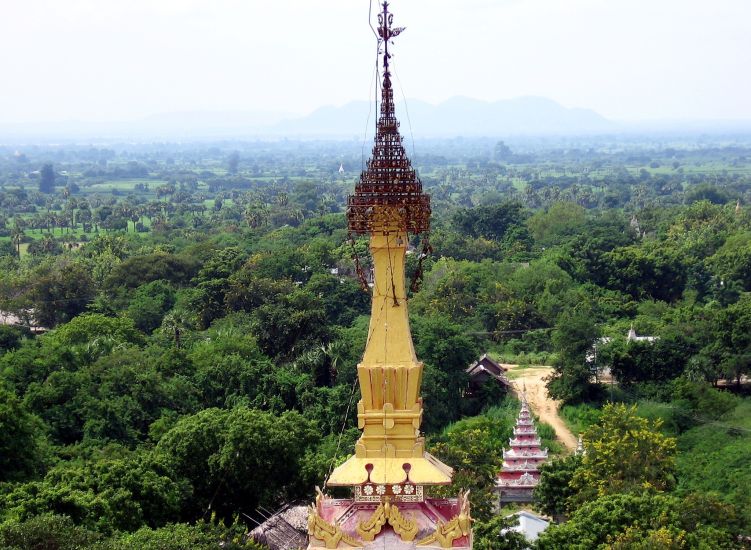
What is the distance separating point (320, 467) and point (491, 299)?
34.1 meters

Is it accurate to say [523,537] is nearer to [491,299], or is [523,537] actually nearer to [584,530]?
[584,530]

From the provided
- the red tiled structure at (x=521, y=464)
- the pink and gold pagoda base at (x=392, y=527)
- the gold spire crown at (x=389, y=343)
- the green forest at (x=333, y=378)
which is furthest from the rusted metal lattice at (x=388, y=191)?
the red tiled structure at (x=521, y=464)

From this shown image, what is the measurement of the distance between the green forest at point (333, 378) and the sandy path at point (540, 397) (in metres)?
0.61

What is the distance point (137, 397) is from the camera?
1538 inches

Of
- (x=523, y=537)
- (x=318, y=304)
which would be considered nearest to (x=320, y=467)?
(x=523, y=537)

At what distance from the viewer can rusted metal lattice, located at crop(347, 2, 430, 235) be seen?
14031 mm

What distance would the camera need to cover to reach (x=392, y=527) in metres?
13.8

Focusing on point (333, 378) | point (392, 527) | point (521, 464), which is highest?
point (392, 527)

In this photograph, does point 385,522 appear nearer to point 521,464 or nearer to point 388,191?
point 388,191

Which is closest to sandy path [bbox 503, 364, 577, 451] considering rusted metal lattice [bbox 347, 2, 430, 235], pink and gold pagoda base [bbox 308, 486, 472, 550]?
pink and gold pagoda base [bbox 308, 486, 472, 550]

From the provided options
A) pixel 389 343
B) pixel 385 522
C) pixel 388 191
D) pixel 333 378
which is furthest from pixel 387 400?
pixel 333 378

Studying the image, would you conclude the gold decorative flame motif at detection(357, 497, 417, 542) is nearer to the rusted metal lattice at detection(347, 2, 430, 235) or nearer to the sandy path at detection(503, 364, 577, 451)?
the rusted metal lattice at detection(347, 2, 430, 235)

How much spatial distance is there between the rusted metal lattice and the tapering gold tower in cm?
1

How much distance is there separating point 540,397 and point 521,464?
12.4 m
